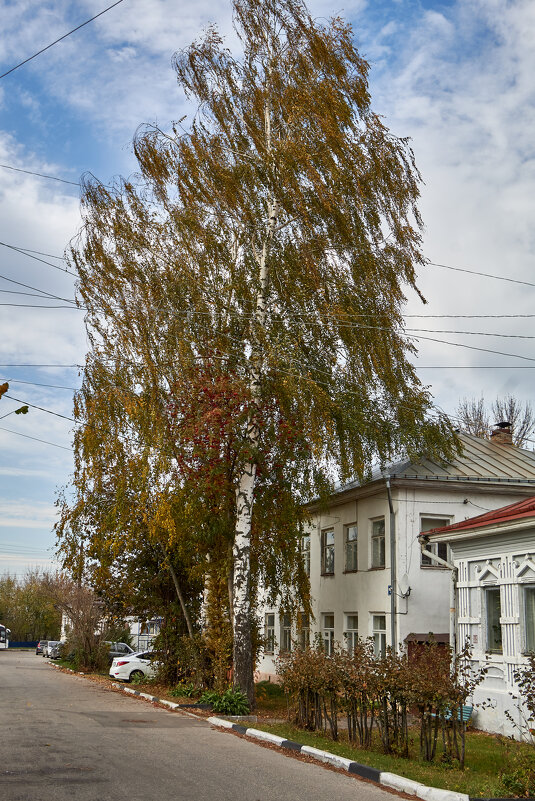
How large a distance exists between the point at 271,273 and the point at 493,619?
379 inches

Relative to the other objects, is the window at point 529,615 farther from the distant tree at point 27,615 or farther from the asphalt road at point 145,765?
the distant tree at point 27,615

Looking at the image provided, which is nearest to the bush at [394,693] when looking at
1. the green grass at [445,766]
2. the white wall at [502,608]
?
the green grass at [445,766]

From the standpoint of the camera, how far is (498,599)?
17016 millimetres

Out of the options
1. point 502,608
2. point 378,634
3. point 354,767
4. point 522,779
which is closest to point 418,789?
point 522,779

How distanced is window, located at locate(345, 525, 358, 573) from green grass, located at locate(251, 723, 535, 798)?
11.0m

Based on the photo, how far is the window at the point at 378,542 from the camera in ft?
80.8

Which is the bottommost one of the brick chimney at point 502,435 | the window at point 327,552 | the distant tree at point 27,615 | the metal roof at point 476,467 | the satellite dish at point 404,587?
the distant tree at point 27,615

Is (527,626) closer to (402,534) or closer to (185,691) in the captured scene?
(402,534)

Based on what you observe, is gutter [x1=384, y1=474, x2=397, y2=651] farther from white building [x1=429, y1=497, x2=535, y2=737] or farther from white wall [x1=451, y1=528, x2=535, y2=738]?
white wall [x1=451, y1=528, x2=535, y2=738]

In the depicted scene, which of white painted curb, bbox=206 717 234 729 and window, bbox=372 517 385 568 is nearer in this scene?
white painted curb, bbox=206 717 234 729

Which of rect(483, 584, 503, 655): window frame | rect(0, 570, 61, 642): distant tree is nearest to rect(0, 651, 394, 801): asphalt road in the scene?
rect(483, 584, 503, 655): window frame

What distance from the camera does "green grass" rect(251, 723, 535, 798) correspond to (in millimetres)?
9898

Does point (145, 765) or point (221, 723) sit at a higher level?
point (145, 765)

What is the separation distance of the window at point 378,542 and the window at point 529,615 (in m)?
8.71
